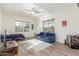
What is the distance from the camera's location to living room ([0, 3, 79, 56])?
2.63 m

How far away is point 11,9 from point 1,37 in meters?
0.84

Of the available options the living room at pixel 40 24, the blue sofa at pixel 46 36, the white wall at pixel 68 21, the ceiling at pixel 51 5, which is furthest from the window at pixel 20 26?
the white wall at pixel 68 21

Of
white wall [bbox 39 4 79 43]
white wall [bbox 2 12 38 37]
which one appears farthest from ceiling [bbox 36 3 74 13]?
white wall [bbox 2 12 38 37]

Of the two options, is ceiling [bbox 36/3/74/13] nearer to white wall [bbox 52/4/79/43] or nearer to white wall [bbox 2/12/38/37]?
white wall [bbox 52/4/79/43]

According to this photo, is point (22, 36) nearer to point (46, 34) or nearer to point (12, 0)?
point (46, 34)

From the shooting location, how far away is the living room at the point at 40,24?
2.63 m

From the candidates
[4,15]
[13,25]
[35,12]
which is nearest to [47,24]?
[35,12]

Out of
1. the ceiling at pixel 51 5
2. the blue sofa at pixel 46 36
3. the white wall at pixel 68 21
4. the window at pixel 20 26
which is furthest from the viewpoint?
the white wall at pixel 68 21

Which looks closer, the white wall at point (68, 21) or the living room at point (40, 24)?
the living room at point (40, 24)

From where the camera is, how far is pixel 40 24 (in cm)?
312

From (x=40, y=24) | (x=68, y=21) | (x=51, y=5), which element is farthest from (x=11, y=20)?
(x=68, y=21)

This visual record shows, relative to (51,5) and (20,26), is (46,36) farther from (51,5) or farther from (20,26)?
(51,5)

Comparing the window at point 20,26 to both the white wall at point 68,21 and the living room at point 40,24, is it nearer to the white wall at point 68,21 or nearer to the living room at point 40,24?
the living room at point 40,24

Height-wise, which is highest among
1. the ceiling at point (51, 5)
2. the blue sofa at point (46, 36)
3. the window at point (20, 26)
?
the ceiling at point (51, 5)
